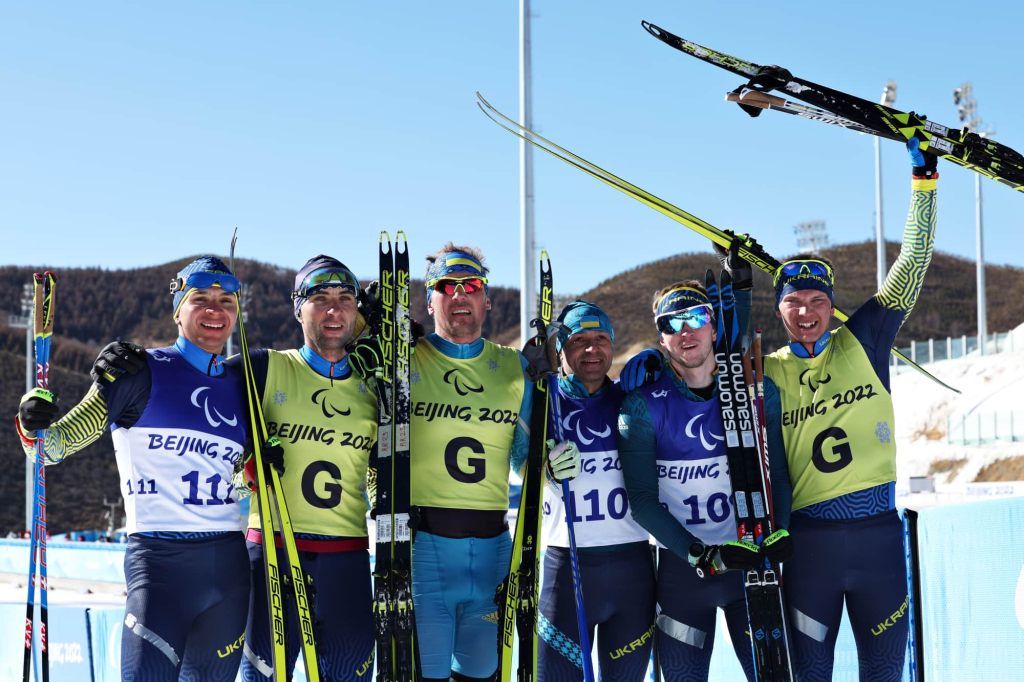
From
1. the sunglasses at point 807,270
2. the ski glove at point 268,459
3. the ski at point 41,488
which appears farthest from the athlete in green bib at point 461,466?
the ski at point 41,488

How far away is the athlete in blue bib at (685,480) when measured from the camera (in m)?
4.66

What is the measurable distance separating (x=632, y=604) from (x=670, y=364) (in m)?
1.14

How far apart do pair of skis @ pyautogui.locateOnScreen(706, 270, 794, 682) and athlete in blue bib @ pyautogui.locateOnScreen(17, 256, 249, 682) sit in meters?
2.18

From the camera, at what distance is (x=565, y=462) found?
15.2 feet

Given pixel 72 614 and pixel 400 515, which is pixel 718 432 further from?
pixel 72 614

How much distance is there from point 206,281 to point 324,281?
52cm

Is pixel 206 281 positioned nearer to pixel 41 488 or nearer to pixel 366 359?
pixel 366 359

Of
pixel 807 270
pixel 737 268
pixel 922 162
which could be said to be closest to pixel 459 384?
pixel 737 268

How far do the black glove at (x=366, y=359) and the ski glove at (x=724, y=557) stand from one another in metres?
1.63

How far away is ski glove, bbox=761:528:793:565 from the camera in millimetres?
4438

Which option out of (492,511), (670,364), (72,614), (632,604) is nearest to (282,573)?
(492,511)

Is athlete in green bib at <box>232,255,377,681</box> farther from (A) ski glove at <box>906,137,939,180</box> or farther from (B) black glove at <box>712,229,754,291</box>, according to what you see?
(A) ski glove at <box>906,137,939,180</box>

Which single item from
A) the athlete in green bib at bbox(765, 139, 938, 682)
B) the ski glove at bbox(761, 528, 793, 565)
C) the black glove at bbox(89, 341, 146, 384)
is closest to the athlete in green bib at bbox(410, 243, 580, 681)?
the ski glove at bbox(761, 528, 793, 565)

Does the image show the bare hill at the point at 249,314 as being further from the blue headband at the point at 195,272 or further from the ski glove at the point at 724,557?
the ski glove at the point at 724,557
